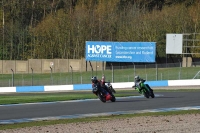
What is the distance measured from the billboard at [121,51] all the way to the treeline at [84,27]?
7454 millimetres

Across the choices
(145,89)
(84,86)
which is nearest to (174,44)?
(84,86)

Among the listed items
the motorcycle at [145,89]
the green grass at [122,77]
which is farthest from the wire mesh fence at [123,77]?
the motorcycle at [145,89]

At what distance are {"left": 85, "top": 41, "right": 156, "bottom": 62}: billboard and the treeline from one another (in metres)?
7.45

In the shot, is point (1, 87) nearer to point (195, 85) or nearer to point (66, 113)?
point (195, 85)

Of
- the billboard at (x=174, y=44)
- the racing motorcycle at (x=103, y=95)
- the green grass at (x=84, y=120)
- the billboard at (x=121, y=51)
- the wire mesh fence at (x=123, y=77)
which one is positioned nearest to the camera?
the green grass at (x=84, y=120)

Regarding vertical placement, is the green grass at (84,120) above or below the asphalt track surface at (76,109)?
above

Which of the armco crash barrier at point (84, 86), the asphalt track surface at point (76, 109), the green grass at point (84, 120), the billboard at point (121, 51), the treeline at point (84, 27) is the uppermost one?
the treeline at point (84, 27)

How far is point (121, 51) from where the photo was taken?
2256 inches

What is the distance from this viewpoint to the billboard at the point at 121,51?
56.1 meters

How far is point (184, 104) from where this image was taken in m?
24.7

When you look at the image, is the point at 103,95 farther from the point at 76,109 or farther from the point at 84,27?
the point at 84,27

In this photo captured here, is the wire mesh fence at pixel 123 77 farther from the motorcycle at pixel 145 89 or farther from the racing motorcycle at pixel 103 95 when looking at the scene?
the racing motorcycle at pixel 103 95

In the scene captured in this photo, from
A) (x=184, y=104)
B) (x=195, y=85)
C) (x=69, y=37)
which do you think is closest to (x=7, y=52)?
(x=69, y=37)

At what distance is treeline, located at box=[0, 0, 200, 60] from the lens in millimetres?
64625
